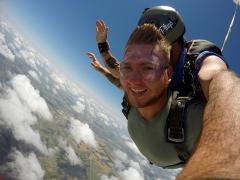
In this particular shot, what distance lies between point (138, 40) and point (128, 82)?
444mm

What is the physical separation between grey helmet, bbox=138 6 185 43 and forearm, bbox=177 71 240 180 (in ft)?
4.76

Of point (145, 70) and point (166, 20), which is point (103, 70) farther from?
point (145, 70)

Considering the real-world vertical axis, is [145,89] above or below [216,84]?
below

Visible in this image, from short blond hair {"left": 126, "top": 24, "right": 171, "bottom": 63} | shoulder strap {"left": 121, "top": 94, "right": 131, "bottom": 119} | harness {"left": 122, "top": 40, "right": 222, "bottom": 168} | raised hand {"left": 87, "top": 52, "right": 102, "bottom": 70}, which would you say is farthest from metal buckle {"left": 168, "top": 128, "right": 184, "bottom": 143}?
raised hand {"left": 87, "top": 52, "right": 102, "bottom": 70}

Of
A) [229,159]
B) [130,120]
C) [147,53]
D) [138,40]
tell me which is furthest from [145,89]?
[229,159]

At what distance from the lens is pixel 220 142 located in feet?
3.61

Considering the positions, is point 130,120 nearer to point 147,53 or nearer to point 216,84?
point 147,53

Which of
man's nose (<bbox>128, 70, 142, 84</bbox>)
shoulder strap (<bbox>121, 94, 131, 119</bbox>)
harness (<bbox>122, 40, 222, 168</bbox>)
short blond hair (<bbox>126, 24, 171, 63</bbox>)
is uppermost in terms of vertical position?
short blond hair (<bbox>126, 24, 171, 63</bbox>)

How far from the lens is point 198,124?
97.7 inches

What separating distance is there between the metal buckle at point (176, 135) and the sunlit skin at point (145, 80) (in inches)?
12.3

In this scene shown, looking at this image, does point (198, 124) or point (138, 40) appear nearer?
point (198, 124)

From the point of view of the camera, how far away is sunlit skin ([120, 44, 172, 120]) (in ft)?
8.59

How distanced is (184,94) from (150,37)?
2.17 feet

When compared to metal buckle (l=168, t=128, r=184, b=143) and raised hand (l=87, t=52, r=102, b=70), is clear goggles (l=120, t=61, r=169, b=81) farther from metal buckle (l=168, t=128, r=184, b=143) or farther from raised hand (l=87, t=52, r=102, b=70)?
raised hand (l=87, t=52, r=102, b=70)
